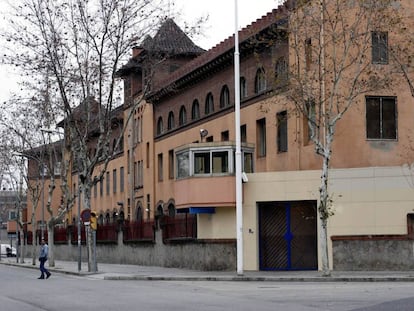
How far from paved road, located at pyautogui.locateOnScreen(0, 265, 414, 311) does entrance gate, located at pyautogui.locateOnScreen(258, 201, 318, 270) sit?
26.7 ft

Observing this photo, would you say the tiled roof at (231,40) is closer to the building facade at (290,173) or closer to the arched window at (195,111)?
the building facade at (290,173)

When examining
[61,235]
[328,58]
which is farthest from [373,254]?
[61,235]

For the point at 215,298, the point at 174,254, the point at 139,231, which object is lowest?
the point at 215,298

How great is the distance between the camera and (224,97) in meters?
51.1

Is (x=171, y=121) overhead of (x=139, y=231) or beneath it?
overhead

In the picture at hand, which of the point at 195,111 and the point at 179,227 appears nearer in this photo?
the point at 179,227

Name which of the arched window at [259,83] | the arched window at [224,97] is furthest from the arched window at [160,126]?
the arched window at [259,83]

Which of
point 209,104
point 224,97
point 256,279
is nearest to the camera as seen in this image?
point 256,279

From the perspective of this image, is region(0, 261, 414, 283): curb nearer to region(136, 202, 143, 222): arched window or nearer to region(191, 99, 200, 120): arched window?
region(191, 99, 200, 120): arched window

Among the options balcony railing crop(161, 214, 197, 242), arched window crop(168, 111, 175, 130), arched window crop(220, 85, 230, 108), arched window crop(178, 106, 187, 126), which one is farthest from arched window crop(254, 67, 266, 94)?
arched window crop(168, 111, 175, 130)

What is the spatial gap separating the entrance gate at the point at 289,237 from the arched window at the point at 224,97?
1320 cm

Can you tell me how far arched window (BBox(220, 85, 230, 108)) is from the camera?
50312 millimetres

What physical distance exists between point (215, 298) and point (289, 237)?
616 inches

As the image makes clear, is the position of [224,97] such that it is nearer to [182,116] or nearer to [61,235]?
[182,116]
